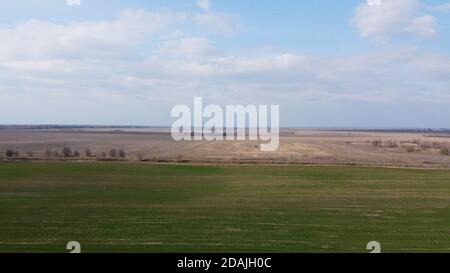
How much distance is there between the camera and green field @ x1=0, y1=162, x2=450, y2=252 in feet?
45.8

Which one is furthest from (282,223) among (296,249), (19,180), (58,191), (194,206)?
(19,180)

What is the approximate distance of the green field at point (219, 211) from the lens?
1397 centimetres

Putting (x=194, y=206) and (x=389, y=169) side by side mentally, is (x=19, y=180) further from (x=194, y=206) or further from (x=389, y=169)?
(x=389, y=169)

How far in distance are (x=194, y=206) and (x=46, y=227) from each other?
6796mm

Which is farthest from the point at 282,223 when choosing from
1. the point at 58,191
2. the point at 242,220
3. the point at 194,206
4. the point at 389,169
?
the point at 389,169

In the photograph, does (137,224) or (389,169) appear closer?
(137,224)

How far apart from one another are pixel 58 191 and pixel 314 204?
42.8 ft

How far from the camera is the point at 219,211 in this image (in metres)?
19.6

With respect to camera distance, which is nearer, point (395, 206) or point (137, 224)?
point (137, 224)

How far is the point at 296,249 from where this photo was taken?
524 inches
